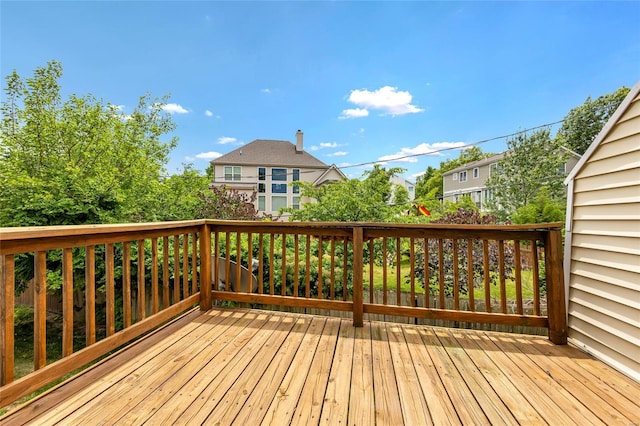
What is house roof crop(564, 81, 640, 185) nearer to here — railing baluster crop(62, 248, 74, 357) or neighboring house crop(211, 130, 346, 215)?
railing baluster crop(62, 248, 74, 357)

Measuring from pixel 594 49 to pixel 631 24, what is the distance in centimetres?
410

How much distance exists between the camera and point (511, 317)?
2254mm

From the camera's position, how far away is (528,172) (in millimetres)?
11242

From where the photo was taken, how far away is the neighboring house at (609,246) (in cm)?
174

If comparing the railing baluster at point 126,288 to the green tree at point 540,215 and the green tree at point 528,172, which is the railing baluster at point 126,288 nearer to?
the green tree at point 540,215

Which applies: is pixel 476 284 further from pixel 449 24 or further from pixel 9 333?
pixel 9 333

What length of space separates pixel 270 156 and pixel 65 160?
17457 millimetres

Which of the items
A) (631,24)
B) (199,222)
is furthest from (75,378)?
(631,24)

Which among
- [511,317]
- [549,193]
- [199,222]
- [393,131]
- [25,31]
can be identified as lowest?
[511,317]

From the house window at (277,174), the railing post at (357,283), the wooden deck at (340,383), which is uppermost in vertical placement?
the house window at (277,174)

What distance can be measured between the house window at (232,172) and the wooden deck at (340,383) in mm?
20091

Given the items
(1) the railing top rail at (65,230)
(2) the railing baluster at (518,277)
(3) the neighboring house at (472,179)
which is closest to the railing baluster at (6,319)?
(1) the railing top rail at (65,230)

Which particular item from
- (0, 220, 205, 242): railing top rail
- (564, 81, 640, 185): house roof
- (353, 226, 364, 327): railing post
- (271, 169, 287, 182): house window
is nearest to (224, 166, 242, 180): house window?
(271, 169, 287, 182): house window

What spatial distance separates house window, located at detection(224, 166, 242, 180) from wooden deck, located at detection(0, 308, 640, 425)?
2009 cm
